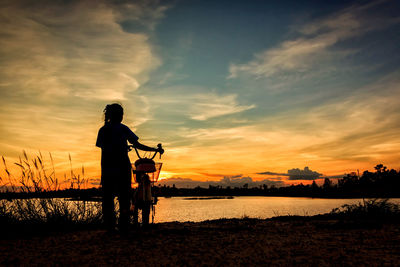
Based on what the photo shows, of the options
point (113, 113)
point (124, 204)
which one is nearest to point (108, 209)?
point (124, 204)

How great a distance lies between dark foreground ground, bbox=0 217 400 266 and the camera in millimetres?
3500

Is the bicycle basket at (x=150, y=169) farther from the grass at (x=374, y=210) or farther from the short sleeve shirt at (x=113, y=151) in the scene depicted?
the grass at (x=374, y=210)

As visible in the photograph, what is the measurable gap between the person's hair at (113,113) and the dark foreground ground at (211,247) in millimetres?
1984

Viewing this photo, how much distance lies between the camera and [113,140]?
5312 mm

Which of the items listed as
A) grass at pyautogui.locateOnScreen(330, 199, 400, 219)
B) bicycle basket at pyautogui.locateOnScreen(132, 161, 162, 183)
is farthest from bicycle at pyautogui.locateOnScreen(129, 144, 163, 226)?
grass at pyautogui.locateOnScreen(330, 199, 400, 219)

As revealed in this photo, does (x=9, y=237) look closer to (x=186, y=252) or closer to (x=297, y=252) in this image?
(x=186, y=252)

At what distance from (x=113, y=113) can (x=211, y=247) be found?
2.88 m

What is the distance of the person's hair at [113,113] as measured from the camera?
5484mm

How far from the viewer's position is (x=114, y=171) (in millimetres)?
5254

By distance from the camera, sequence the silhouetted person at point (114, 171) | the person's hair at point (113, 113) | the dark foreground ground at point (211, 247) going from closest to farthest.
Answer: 1. the dark foreground ground at point (211, 247)
2. the silhouetted person at point (114, 171)
3. the person's hair at point (113, 113)

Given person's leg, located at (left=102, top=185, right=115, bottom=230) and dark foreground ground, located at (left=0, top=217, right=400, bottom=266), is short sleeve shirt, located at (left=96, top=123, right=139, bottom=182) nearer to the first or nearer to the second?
person's leg, located at (left=102, top=185, right=115, bottom=230)

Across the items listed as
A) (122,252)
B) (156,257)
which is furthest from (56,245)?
(156,257)

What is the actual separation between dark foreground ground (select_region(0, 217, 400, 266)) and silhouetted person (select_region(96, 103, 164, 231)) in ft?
1.10

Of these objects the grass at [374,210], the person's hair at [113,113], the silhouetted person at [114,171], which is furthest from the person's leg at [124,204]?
the grass at [374,210]
